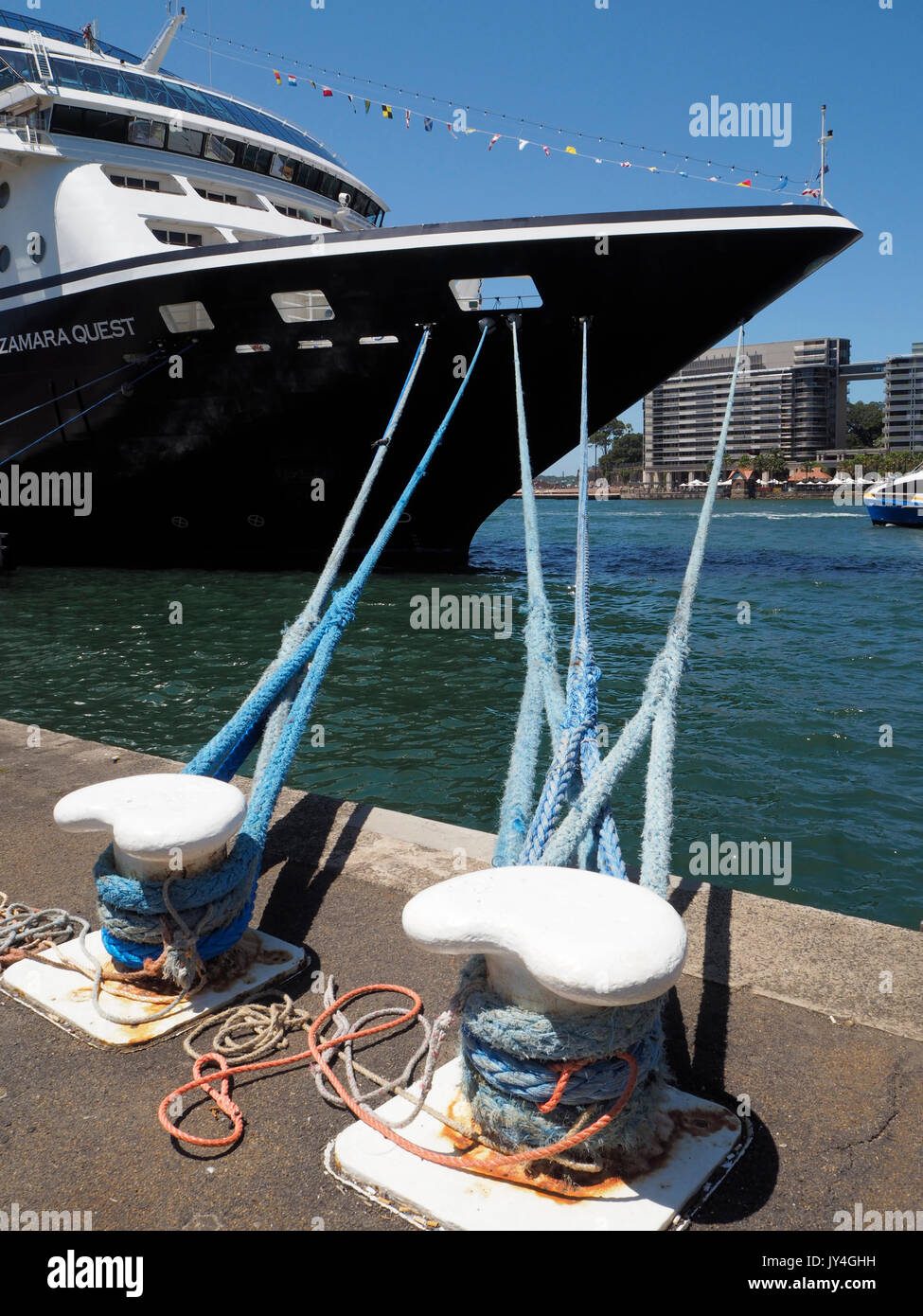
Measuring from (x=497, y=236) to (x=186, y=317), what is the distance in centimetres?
558

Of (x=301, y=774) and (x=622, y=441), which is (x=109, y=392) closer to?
(x=301, y=774)

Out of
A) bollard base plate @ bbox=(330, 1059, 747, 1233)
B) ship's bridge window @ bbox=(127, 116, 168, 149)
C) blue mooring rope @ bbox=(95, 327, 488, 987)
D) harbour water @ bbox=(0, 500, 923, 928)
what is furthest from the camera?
ship's bridge window @ bbox=(127, 116, 168, 149)

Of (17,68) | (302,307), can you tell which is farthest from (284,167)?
(302,307)

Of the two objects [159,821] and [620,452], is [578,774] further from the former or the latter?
[620,452]

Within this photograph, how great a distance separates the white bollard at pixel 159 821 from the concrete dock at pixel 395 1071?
60cm

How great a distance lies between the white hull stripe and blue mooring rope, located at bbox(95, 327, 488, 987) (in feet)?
32.1

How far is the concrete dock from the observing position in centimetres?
243

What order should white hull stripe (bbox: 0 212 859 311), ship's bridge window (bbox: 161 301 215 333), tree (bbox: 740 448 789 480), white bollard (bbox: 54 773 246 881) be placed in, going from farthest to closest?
tree (bbox: 740 448 789 480) → ship's bridge window (bbox: 161 301 215 333) → white hull stripe (bbox: 0 212 859 311) → white bollard (bbox: 54 773 246 881)

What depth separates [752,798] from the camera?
743 centimetres

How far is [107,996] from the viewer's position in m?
3.41

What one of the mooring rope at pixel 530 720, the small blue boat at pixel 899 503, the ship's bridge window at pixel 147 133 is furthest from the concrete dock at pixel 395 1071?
the small blue boat at pixel 899 503

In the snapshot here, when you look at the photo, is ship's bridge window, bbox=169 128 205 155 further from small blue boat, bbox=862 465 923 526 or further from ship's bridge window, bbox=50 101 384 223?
small blue boat, bbox=862 465 923 526

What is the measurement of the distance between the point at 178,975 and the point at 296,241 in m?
13.1

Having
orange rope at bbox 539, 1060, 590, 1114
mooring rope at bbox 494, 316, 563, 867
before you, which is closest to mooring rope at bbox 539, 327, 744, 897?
mooring rope at bbox 494, 316, 563, 867
